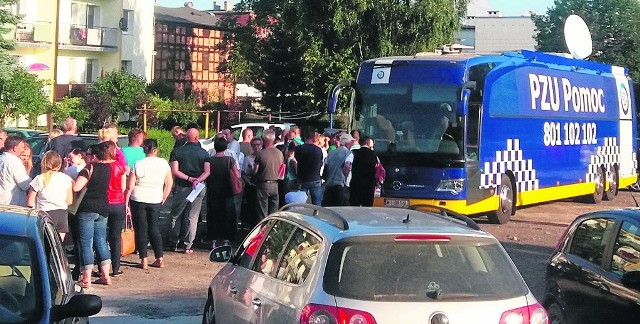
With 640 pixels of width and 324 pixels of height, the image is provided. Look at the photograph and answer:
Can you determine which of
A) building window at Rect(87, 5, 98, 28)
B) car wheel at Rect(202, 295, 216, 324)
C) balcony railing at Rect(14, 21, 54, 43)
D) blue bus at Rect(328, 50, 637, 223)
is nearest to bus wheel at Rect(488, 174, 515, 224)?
blue bus at Rect(328, 50, 637, 223)

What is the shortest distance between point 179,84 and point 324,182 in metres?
61.4

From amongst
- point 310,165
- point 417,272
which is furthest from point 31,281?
point 310,165

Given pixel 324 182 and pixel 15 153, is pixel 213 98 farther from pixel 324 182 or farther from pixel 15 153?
pixel 15 153

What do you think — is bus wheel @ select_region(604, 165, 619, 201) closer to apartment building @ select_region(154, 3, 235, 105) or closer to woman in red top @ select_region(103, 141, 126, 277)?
woman in red top @ select_region(103, 141, 126, 277)

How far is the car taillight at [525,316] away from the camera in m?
5.95

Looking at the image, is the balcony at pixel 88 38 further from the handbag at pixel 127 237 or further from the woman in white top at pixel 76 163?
the woman in white top at pixel 76 163

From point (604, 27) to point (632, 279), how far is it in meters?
83.2

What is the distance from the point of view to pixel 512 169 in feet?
65.9

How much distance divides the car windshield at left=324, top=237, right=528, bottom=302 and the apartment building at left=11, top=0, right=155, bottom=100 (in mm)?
40397

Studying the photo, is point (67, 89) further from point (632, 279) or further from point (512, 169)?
point (632, 279)

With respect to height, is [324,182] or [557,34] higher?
[557,34]

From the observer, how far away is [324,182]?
52.7 feet

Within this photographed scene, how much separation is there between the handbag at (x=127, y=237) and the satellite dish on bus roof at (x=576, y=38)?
16.2 metres

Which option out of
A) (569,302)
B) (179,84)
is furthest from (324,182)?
(179,84)
